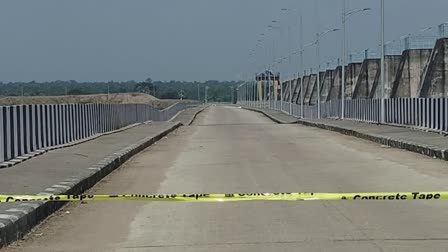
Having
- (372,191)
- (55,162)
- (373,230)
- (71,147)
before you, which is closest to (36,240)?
(373,230)

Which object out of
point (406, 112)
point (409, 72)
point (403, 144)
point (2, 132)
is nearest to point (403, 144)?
point (403, 144)

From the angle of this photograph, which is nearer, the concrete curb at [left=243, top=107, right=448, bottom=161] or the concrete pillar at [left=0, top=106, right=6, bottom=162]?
the concrete pillar at [left=0, top=106, right=6, bottom=162]

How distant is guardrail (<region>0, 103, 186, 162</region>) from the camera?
1749cm

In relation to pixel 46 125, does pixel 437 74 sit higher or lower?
higher

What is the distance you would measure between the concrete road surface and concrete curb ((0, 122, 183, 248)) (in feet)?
0.53

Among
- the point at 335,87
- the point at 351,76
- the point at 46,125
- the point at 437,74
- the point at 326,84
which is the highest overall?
the point at 351,76

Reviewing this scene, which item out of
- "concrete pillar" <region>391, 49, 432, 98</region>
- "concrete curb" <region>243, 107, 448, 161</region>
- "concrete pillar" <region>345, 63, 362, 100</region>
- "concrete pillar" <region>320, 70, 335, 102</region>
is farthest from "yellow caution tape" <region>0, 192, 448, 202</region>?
"concrete pillar" <region>320, 70, 335, 102</region>

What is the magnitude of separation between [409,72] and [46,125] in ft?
162

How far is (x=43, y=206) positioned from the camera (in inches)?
430

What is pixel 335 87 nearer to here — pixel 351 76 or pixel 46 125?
pixel 351 76

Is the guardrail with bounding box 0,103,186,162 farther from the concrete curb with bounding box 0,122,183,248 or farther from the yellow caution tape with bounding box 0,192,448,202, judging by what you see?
the yellow caution tape with bounding box 0,192,448,202

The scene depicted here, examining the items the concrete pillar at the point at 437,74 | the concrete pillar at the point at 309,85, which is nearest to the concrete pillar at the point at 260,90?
the concrete pillar at the point at 309,85

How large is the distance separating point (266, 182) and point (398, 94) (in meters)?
53.6

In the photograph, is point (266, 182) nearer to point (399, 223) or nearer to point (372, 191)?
point (372, 191)
